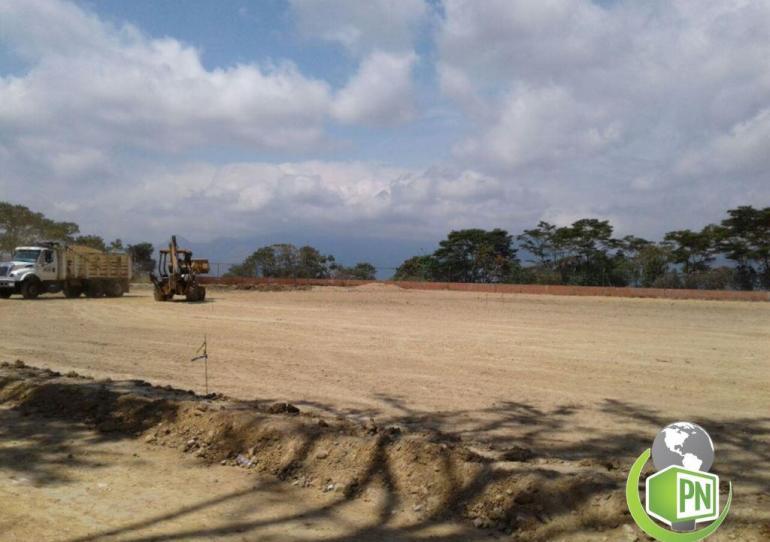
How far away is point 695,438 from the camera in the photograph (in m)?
3.66

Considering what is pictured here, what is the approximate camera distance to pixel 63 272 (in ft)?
109

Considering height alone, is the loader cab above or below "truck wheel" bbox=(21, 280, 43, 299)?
above

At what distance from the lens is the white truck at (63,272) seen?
31.3 m

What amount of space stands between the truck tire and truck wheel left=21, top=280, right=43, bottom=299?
4.53 metres

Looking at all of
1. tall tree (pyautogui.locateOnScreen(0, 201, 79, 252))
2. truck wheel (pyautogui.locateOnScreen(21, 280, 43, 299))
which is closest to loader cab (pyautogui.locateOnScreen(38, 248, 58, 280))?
truck wheel (pyautogui.locateOnScreen(21, 280, 43, 299))

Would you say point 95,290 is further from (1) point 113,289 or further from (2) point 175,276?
(2) point 175,276

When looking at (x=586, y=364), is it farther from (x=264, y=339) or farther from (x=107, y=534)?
(x=107, y=534)

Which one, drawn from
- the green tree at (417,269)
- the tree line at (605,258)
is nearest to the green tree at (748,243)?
the tree line at (605,258)

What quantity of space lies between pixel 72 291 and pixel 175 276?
746cm

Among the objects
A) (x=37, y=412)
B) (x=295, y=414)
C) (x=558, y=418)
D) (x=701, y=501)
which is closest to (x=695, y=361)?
(x=558, y=418)

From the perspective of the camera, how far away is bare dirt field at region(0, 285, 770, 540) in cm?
505

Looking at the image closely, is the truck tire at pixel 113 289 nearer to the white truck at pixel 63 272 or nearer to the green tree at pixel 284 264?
the white truck at pixel 63 272

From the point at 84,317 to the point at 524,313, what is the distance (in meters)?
17.4

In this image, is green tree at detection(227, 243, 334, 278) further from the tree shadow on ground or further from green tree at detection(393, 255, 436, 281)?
the tree shadow on ground
